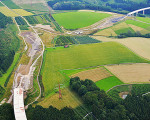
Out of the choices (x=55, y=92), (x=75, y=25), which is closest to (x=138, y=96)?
(x=55, y=92)

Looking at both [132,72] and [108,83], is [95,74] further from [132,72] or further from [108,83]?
[132,72]

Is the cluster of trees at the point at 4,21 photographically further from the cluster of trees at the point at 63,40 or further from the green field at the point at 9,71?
the green field at the point at 9,71

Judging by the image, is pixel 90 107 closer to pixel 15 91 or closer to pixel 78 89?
pixel 78 89

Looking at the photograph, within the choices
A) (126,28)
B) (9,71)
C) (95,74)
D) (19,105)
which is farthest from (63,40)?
(19,105)

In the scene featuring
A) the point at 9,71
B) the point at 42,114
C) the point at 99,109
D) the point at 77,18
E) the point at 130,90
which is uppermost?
the point at 77,18

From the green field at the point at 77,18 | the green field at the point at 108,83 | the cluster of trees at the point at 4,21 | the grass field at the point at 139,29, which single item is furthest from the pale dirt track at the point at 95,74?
the cluster of trees at the point at 4,21
